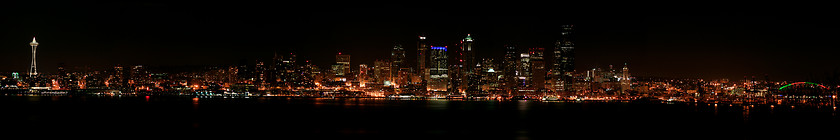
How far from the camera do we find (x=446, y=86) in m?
171

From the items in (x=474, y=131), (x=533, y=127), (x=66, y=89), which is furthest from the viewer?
(x=66, y=89)

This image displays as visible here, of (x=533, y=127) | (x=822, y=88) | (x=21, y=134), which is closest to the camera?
(x=21, y=134)

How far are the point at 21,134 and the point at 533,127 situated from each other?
2861cm

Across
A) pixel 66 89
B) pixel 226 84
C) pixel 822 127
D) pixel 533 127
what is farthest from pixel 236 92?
pixel 822 127

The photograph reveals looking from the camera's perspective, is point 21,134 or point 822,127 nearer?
point 21,134

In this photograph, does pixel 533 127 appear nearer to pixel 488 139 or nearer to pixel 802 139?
pixel 488 139

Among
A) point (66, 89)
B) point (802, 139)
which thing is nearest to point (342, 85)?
point (66, 89)

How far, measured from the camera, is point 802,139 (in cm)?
3647

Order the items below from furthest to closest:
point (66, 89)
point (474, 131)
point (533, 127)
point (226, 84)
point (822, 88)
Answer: point (226, 84), point (66, 89), point (822, 88), point (533, 127), point (474, 131)

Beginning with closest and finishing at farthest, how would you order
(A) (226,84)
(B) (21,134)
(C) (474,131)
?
(B) (21,134) → (C) (474,131) → (A) (226,84)

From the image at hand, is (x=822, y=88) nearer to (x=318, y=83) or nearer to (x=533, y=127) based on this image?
(x=533, y=127)

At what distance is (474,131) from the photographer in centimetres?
4097

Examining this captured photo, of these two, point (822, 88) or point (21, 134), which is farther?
point (822, 88)

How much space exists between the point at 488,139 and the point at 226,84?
140 meters
